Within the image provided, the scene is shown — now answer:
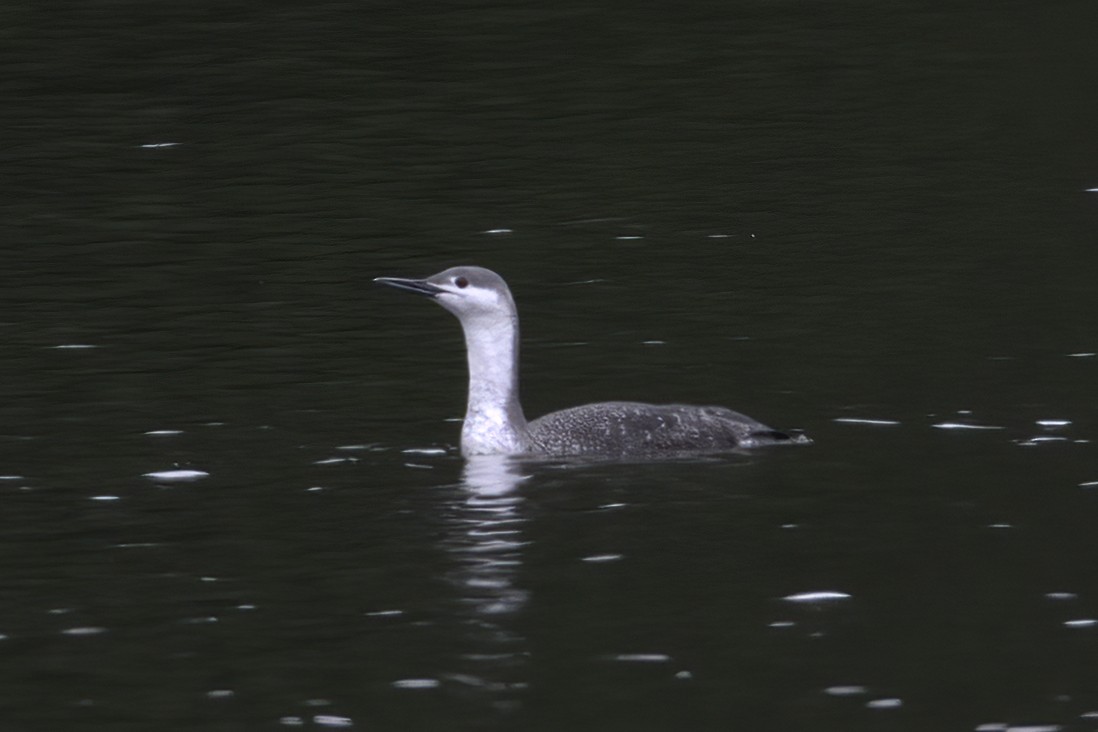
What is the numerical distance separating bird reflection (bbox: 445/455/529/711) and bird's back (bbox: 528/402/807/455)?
44 centimetres

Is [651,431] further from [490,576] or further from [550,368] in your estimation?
[490,576]

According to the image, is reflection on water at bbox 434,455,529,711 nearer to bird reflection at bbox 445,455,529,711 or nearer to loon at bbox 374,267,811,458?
bird reflection at bbox 445,455,529,711

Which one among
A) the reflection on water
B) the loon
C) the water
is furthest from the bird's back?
the reflection on water

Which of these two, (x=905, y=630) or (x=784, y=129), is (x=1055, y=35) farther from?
(x=905, y=630)

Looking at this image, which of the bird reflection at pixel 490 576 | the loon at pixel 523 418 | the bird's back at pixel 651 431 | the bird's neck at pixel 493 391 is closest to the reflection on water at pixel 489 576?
the bird reflection at pixel 490 576

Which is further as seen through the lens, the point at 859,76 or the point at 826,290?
the point at 859,76

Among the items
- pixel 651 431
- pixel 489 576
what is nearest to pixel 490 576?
pixel 489 576

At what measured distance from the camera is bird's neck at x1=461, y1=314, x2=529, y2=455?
15.7 meters

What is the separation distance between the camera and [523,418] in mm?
15992

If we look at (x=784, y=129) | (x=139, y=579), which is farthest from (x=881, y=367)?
(x=784, y=129)

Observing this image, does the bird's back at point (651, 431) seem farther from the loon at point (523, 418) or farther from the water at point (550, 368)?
the water at point (550, 368)

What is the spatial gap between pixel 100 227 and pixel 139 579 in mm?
10530

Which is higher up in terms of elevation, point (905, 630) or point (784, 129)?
point (784, 129)

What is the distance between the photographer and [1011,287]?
65.3 feet
